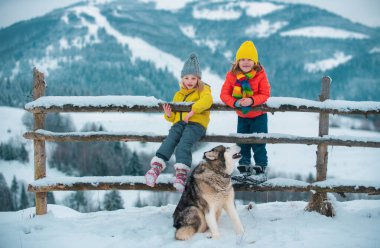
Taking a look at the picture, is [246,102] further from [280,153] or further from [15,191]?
[280,153]

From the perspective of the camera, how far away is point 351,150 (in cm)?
10944

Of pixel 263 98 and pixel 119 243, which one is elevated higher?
pixel 263 98

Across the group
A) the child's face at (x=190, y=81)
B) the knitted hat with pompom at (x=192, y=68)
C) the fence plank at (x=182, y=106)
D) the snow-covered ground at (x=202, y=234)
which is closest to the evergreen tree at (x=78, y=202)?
the snow-covered ground at (x=202, y=234)

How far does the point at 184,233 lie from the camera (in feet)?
15.5

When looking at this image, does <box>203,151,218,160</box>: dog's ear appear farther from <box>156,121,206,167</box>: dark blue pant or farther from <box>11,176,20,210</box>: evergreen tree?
<box>11,176,20,210</box>: evergreen tree

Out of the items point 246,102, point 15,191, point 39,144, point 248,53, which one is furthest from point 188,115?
point 15,191

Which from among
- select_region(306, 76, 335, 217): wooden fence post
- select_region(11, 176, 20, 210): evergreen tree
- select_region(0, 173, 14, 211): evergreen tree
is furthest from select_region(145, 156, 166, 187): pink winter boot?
select_region(11, 176, 20, 210): evergreen tree

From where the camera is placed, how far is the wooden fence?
5461 millimetres

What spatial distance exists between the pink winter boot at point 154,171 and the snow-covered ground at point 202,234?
2.24 ft

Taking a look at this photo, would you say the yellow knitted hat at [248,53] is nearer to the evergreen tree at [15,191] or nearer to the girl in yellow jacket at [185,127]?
the girl in yellow jacket at [185,127]

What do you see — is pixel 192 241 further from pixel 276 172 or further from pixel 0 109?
pixel 0 109

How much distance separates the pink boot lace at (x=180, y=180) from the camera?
509cm

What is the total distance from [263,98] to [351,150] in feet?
374

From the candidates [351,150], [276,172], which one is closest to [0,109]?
[276,172]
